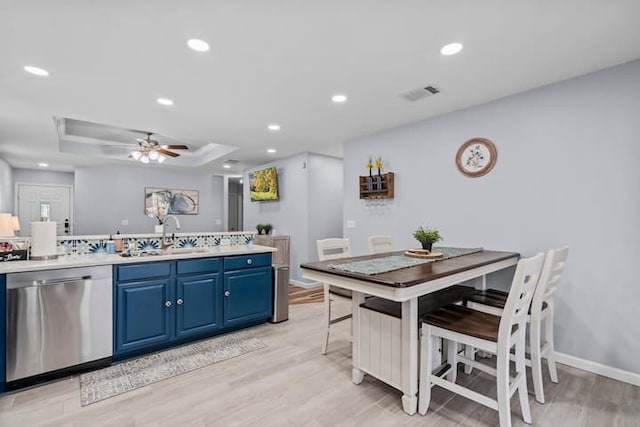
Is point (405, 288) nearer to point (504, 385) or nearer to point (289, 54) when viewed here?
point (504, 385)

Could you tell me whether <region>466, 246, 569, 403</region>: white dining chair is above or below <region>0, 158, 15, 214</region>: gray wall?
below

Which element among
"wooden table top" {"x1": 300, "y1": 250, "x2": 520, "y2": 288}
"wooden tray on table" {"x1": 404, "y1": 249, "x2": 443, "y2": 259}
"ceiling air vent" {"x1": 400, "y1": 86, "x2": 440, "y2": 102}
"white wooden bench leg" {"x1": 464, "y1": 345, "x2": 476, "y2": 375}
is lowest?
"white wooden bench leg" {"x1": 464, "y1": 345, "x2": 476, "y2": 375}

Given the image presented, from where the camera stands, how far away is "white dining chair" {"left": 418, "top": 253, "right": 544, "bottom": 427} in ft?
5.48

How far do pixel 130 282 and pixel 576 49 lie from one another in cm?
396

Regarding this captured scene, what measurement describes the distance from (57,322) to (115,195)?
5252 mm

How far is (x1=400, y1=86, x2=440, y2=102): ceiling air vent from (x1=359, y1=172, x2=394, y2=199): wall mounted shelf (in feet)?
3.76

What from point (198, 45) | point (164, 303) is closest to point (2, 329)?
point (164, 303)

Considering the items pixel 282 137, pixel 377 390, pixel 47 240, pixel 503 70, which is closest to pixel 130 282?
pixel 47 240

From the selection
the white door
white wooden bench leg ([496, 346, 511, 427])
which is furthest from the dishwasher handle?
the white door

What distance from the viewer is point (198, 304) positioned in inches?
119

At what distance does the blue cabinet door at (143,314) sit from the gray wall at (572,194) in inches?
119

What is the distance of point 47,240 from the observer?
2.58 m

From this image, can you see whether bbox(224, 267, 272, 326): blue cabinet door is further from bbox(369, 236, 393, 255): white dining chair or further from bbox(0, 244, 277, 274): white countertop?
bbox(369, 236, 393, 255): white dining chair

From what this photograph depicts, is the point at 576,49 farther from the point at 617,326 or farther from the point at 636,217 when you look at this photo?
the point at 617,326
